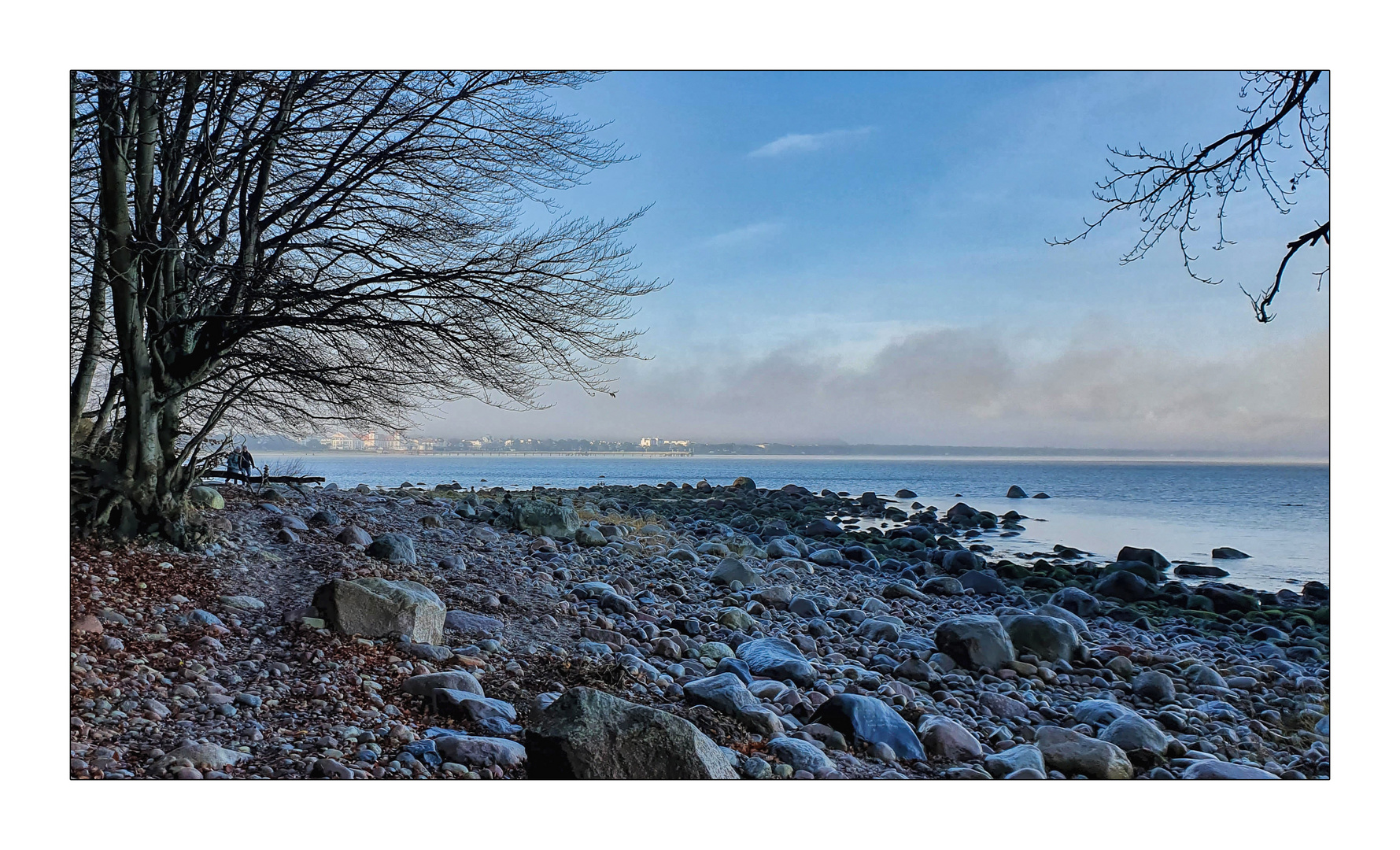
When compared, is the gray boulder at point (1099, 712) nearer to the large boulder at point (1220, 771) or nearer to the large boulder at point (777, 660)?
the large boulder at point (1220, 771)

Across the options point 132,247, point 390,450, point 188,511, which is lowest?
point 188,511

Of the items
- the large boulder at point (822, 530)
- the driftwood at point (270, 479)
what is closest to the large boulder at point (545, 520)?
the driftwood at point (270, 479)

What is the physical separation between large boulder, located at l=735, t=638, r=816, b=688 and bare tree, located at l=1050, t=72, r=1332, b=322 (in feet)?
9.59

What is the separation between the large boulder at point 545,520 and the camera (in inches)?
269

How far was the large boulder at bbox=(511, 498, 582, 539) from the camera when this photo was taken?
6840 mm

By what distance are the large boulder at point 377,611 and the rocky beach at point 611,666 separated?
11 millimetres

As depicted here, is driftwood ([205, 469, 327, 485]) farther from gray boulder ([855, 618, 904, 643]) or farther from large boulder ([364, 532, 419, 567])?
gray boulder ([855, 618, 904, 643])

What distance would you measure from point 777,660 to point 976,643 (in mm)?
1261

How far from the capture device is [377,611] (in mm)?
3666

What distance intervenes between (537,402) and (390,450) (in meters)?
1.38
